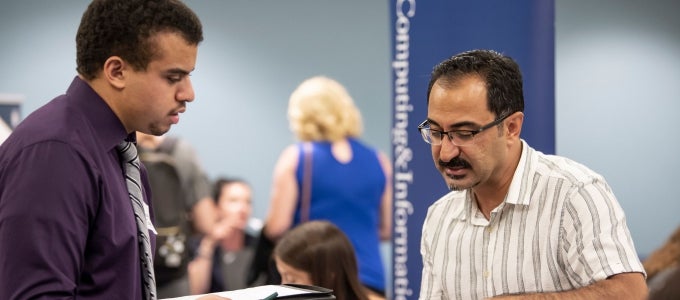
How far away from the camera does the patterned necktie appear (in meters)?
1.79

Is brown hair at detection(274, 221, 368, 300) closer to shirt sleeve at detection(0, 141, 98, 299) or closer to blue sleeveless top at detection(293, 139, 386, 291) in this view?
blue sleeveless top at detection(293, 139, 386, 291)

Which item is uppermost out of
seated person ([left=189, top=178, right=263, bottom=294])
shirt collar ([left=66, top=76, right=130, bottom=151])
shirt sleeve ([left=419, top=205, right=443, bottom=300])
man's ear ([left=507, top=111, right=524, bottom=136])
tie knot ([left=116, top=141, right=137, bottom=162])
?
shirt collar ([left=66, top=76, right=130, bottom=151])

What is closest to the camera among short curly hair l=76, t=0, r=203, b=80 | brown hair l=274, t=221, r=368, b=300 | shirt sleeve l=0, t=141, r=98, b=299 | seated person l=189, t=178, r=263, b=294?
shirt sleeve l=0, t=141, r=98, b=299

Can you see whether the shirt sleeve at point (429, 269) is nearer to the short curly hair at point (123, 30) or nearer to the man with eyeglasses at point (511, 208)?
the man with eyeglasses at point (511, 208)

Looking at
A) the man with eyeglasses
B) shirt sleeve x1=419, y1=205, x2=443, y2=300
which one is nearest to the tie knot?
the man with eyeglasses

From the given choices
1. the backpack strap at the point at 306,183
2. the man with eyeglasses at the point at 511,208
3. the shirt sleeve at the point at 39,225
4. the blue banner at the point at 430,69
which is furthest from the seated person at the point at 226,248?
the shirt sleeve at the point at 39,225

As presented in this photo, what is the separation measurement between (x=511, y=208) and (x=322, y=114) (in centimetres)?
215

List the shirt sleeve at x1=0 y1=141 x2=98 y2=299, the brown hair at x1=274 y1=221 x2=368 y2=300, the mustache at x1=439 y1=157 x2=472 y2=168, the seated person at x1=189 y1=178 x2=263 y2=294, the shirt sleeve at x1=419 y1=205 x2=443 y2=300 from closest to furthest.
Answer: the shirt sleeve at x1=0 y1=141 x2=98 y2=299
the mustache at x1=439 y1=157 x2=472 y2=168
the shirt sleeve at x1=419 y1=205 x2=443 y2=300
the brown hair at x1=274 y1=221 x2=368 y2=300
the seated person at x1=189 y1=178 x2=263 y2=294

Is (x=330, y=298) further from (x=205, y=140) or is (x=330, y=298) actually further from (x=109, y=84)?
(x=205, y=140)

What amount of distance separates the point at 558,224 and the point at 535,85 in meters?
0.89

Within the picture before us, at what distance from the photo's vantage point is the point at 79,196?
1.60 meters

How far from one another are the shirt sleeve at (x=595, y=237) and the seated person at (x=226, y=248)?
3707mm

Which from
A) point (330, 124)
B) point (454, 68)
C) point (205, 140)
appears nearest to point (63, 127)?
point (454, 68)

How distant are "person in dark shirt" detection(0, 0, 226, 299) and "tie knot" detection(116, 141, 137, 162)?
2 cm
